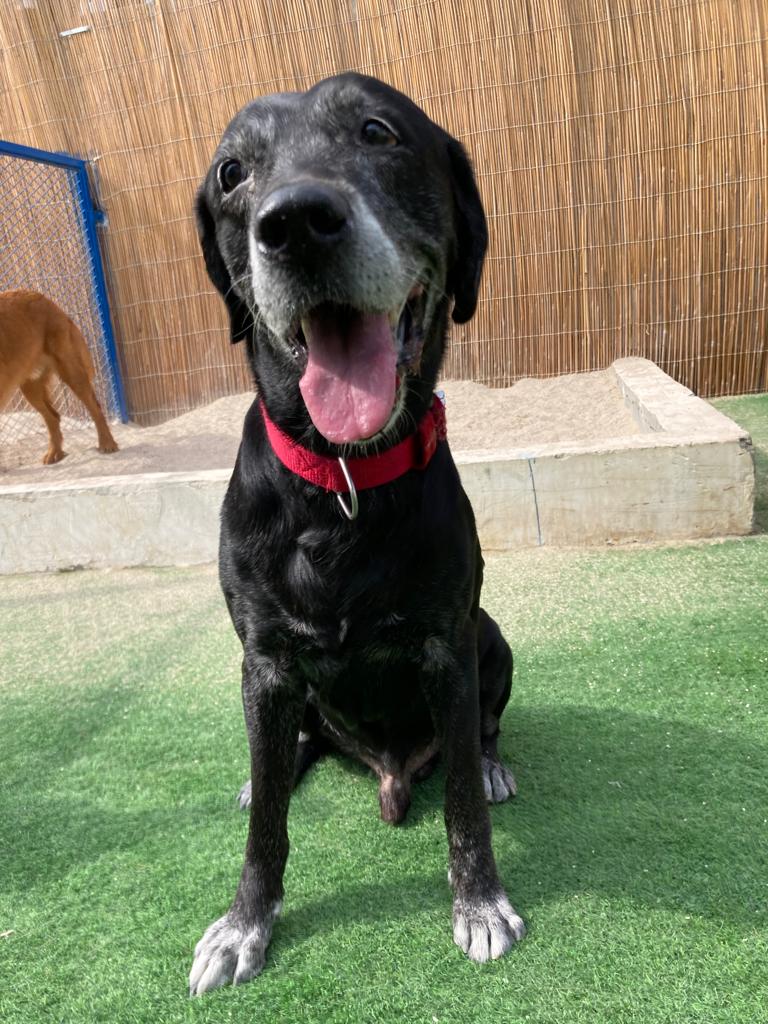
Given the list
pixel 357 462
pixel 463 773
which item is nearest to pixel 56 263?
pixel 357 462

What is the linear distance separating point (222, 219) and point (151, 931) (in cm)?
153

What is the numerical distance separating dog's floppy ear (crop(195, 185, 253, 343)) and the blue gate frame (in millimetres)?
5189

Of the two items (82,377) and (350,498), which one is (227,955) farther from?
(82,377)

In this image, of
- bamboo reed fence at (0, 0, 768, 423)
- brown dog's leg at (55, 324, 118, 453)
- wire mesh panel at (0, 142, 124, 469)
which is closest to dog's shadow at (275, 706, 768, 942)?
bamboo reed fence at (0, 0, 768, 423)

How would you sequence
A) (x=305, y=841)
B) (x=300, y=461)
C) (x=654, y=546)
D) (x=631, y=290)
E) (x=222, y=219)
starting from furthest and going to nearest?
(x=631, y=290) → (x=654, y=546) → (x=305, y=841) → (x=222, y=219) → (x=300, y=461)

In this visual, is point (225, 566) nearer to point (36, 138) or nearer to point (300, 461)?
point (300, 461)

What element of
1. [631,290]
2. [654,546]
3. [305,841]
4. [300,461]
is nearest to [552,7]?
[631,290]

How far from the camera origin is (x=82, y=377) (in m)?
5.81

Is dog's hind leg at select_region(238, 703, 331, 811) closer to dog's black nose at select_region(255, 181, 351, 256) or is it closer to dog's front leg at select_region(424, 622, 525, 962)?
dog's front leg at select_region(424, 622, 525, 962)

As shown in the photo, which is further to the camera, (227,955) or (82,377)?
(82,377)

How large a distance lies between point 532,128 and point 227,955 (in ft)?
18.9

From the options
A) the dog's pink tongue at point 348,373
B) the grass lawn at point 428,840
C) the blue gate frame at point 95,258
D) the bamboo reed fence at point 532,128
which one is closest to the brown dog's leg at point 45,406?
the blue gate frame at point 95,258

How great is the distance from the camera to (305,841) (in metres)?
1.87

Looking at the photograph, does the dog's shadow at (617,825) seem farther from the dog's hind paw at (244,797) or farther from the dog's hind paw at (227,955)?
the dog's hind paw at (244,797)
